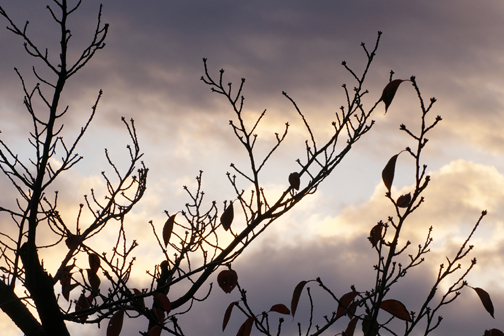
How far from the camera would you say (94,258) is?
5344 mm

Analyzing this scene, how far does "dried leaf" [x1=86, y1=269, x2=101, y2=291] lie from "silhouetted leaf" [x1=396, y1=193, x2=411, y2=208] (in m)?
3.65

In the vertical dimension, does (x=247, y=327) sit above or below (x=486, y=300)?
above

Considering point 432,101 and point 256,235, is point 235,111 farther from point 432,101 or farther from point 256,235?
point 432,101

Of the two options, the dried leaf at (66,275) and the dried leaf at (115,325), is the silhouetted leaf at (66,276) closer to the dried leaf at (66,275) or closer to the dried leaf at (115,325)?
the dried leaf at (66,275)

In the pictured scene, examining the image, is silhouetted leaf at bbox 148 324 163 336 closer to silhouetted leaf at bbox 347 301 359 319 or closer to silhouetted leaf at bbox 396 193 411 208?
silhouetted leaf at bbox 347 301 359 319

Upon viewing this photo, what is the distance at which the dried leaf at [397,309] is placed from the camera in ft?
11.0

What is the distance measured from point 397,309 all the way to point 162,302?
220 centimetres

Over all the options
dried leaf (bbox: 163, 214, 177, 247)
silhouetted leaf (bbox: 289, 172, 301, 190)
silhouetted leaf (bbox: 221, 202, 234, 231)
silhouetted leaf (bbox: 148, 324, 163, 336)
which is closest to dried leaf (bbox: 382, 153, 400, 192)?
silhouetted leaf (bbox: 221, 202, 234, 231)

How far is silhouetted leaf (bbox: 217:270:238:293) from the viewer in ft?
15.2

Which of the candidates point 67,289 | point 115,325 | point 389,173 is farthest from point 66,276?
point 389,173

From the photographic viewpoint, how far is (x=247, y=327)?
12.6 feet

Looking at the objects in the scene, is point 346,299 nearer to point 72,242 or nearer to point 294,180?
point 294,180

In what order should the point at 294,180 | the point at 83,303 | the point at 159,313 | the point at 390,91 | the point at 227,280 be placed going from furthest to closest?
1. the point at 83,303
2. the point at 294,180
3. the point at 159,313
4. the point at 227,280
5. the point at 390,91

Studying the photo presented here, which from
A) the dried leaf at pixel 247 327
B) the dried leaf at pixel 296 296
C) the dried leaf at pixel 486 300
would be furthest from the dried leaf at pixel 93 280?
the dried leaf at pixel 486 300
